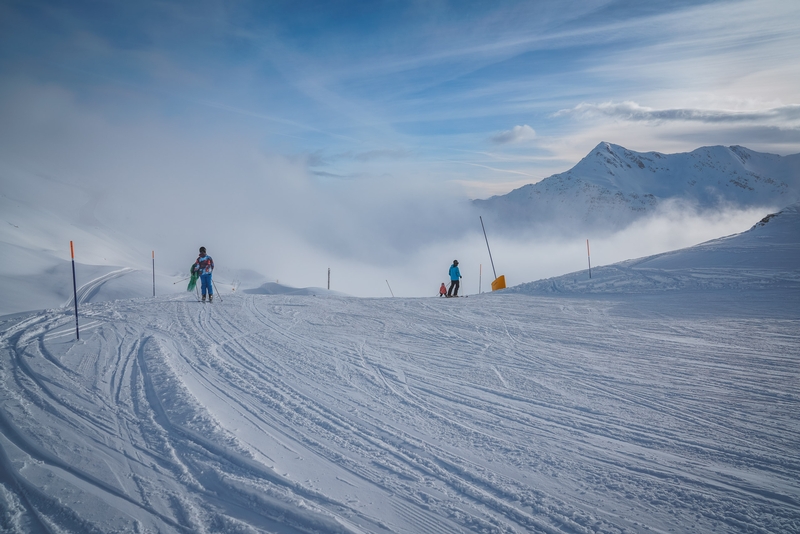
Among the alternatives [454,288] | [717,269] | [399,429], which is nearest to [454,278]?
[454,288]

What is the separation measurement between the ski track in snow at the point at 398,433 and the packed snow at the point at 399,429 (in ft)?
0.08

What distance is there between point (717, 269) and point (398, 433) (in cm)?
1570

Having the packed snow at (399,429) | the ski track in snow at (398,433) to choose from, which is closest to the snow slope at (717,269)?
the packed snow at (399,429)

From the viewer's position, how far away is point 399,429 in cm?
462

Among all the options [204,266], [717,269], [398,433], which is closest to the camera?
[398,433]

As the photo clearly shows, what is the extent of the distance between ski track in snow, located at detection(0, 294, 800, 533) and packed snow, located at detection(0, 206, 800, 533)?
2 centimetres

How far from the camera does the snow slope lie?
547 inches

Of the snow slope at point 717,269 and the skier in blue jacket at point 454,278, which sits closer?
the snow slope at point 717,269

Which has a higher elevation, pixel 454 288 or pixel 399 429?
pixel 454 288

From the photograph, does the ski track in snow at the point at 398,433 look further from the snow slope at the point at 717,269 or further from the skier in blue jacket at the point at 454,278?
the skier in blue jacket at the point at 454,278

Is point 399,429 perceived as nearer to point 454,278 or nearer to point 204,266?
point 204,266

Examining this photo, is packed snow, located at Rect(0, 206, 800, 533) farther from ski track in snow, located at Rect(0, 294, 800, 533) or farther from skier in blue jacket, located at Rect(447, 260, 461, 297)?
skier in blue jacket, located at Rect(447, 260, 461, 297)

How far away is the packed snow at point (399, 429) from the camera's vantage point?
3.26m

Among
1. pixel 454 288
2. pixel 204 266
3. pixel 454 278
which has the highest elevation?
pixel 204 266
